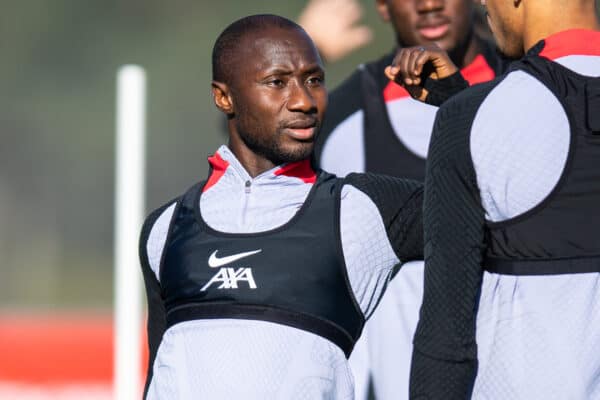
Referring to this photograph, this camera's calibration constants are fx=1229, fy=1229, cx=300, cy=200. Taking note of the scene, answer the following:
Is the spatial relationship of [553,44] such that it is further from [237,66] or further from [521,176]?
[237,66]

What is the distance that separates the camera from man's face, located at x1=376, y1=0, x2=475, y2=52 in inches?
118

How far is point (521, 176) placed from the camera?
179 centimetres

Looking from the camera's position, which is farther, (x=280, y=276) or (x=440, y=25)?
(x=440, y=25)

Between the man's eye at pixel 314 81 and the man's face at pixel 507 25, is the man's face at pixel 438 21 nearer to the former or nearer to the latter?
the man's eye at pixel 314 81

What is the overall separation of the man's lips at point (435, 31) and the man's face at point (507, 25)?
3.33 feet

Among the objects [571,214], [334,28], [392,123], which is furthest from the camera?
[334,28]

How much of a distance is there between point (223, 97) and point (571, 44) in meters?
0.77

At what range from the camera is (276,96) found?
7.41ft

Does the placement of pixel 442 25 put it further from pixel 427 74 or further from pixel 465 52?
pixel 427 74

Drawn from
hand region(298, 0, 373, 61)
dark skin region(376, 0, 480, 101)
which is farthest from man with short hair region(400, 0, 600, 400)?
hand region(298, 0, 373, 61)

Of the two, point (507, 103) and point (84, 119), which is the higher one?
point (84, 119)

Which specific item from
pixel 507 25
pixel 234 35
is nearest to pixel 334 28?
pixel 234 35

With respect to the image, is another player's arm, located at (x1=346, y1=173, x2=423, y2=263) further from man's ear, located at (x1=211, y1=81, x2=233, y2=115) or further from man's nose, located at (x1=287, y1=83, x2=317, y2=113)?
man's ear, located at (x1=211, y1=81, x2=233, y2=115)

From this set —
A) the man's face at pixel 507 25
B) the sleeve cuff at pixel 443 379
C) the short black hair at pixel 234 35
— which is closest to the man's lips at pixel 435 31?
the short black hair at pixel 234 35
